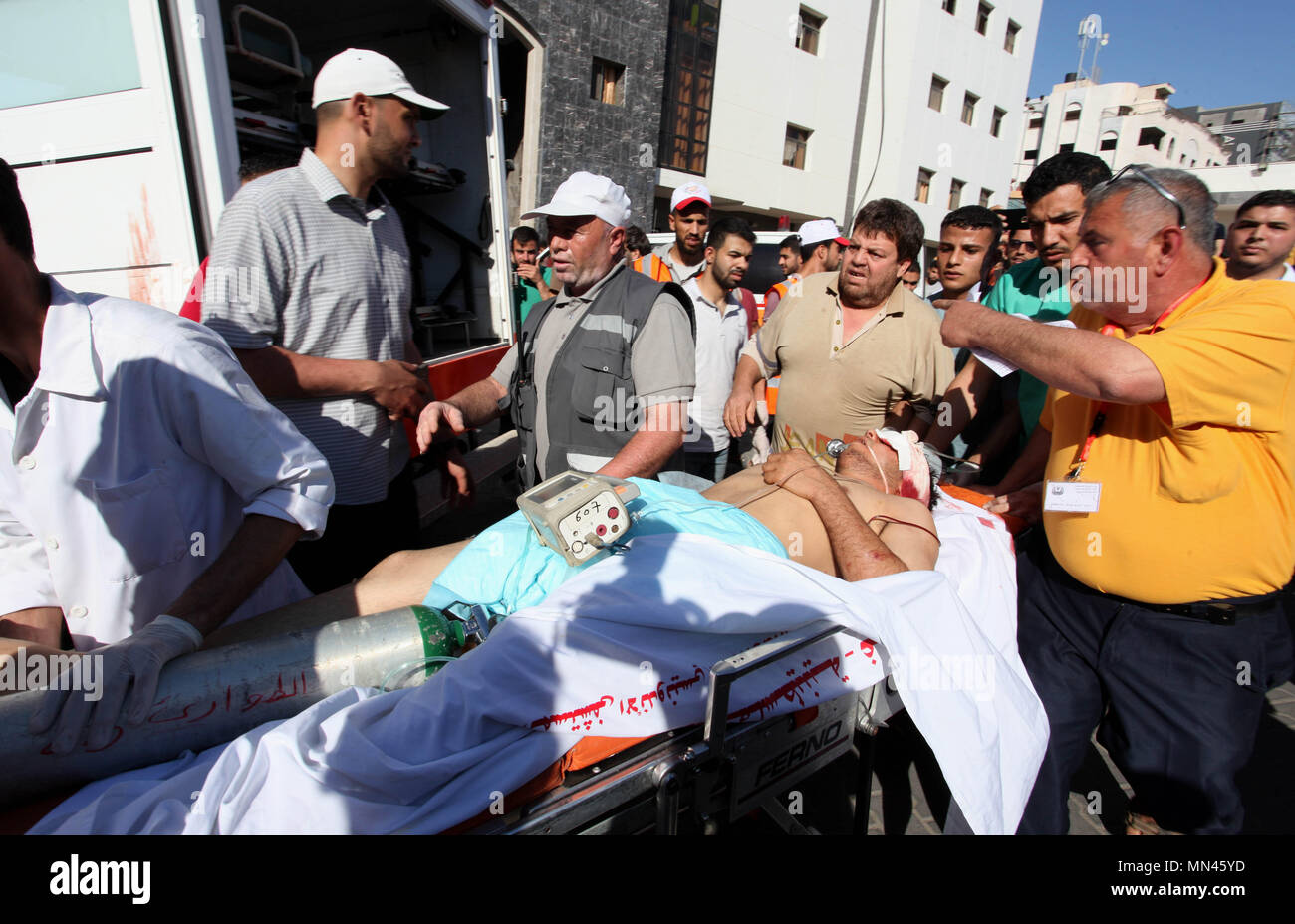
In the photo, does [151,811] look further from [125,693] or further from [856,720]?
[856,720]

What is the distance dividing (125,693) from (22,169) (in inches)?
93.0

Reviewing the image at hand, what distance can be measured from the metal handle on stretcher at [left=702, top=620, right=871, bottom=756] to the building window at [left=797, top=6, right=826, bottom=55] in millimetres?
20347

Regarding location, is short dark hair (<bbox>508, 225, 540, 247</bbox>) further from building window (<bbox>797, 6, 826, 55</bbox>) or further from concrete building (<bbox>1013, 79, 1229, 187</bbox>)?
concrete building (<bbox>1013, 79, 1229, 187</bbox>)

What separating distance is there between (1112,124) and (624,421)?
131ft

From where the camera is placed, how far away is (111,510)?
151cm

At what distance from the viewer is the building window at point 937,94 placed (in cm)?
2103

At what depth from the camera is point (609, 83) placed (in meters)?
13.8


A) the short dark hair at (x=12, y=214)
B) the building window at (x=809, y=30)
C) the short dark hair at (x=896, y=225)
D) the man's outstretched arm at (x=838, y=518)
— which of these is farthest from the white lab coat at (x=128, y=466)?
the building window at (x=809, y=30)

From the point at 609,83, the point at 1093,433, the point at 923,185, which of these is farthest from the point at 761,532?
the point at 923,185

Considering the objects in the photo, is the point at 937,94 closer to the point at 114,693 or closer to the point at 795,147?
the point at 795,147

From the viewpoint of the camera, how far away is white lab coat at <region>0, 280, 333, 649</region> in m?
1.45
